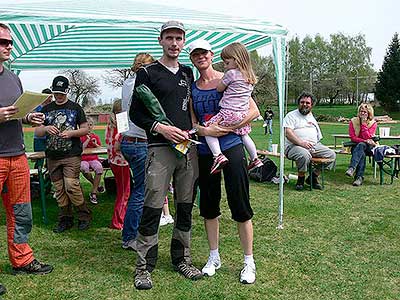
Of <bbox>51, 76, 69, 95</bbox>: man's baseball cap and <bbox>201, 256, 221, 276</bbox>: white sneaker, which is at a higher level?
<bbox>51, 76, 69, 95</bbox>: man's baseball cap

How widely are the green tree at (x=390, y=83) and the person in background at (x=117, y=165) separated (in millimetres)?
44393

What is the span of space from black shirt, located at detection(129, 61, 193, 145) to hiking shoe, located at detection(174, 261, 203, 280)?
103 centimetres

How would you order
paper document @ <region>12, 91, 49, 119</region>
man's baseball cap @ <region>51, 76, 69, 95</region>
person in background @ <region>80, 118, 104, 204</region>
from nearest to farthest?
paper document @ <region>12, 91, 49, 119</region>
man's baseball cap @ <region>51, 76, 69, 95</region>
person in background @ <region>80, 118, 104, 204</region>

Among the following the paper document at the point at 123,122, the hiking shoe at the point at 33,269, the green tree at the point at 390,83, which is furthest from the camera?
the green tree at the point at 390,83

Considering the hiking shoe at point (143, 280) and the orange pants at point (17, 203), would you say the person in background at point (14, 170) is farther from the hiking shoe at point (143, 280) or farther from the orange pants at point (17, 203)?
the hiking shoe at point (143, 280)

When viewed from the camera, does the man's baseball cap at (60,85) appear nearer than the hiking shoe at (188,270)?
No

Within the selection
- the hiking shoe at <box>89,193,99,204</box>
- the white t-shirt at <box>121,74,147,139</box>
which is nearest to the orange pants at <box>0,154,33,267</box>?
the white t-shirt at <box>121,74,147,139</box>

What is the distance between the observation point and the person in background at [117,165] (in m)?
4.59

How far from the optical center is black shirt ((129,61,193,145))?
3.22 metres

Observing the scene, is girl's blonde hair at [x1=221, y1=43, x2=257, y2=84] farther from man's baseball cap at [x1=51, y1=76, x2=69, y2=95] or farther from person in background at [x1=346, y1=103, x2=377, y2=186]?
person in background at [x1=346, y1=103, x2=377, y2=186]

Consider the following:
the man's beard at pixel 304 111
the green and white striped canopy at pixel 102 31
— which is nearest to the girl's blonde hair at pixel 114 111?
the green and white striped canopy at pixel 102 31

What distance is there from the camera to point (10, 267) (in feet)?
12.5

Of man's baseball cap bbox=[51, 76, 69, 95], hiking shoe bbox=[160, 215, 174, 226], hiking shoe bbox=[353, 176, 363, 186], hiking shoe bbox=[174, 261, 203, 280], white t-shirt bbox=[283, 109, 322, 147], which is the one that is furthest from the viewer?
hiking shoe bbox=[353, 176, 363, 186]

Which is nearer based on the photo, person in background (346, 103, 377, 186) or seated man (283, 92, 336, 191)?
seated man (283, 92, 336, 191)
